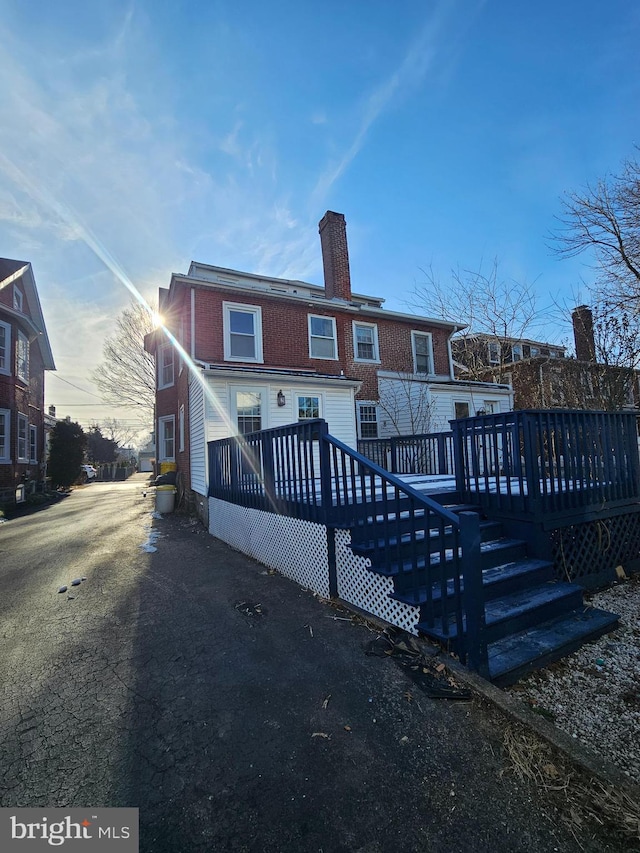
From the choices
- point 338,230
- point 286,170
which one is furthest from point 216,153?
point 338,230

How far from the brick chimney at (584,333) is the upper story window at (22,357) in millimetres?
20439

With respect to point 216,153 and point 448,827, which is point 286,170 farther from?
point 448,827

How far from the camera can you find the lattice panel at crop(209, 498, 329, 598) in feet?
13.8

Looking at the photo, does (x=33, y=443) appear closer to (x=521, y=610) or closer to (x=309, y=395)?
(x=309, y=395)

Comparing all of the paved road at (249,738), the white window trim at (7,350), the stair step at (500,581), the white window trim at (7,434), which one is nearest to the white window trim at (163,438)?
the white window trim at (7,434)

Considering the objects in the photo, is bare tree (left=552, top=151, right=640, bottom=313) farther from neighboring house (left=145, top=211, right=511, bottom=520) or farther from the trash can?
the trash can

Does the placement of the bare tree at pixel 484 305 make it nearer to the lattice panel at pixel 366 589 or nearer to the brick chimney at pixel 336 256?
the brick chimney at pixel 336 256

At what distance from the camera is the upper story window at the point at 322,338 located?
12414 millimetres

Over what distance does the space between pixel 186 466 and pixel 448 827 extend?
1090 centimetres

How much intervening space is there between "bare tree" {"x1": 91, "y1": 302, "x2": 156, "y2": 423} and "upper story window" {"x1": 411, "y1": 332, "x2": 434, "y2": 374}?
14973 mm

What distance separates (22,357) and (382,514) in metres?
18.6

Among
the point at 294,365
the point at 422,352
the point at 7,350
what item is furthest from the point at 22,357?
the point at 422,352

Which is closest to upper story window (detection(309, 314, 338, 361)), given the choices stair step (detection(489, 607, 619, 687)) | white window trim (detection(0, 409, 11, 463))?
stair step (detection(489, 607, 619, 687))

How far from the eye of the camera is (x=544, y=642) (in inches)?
124
